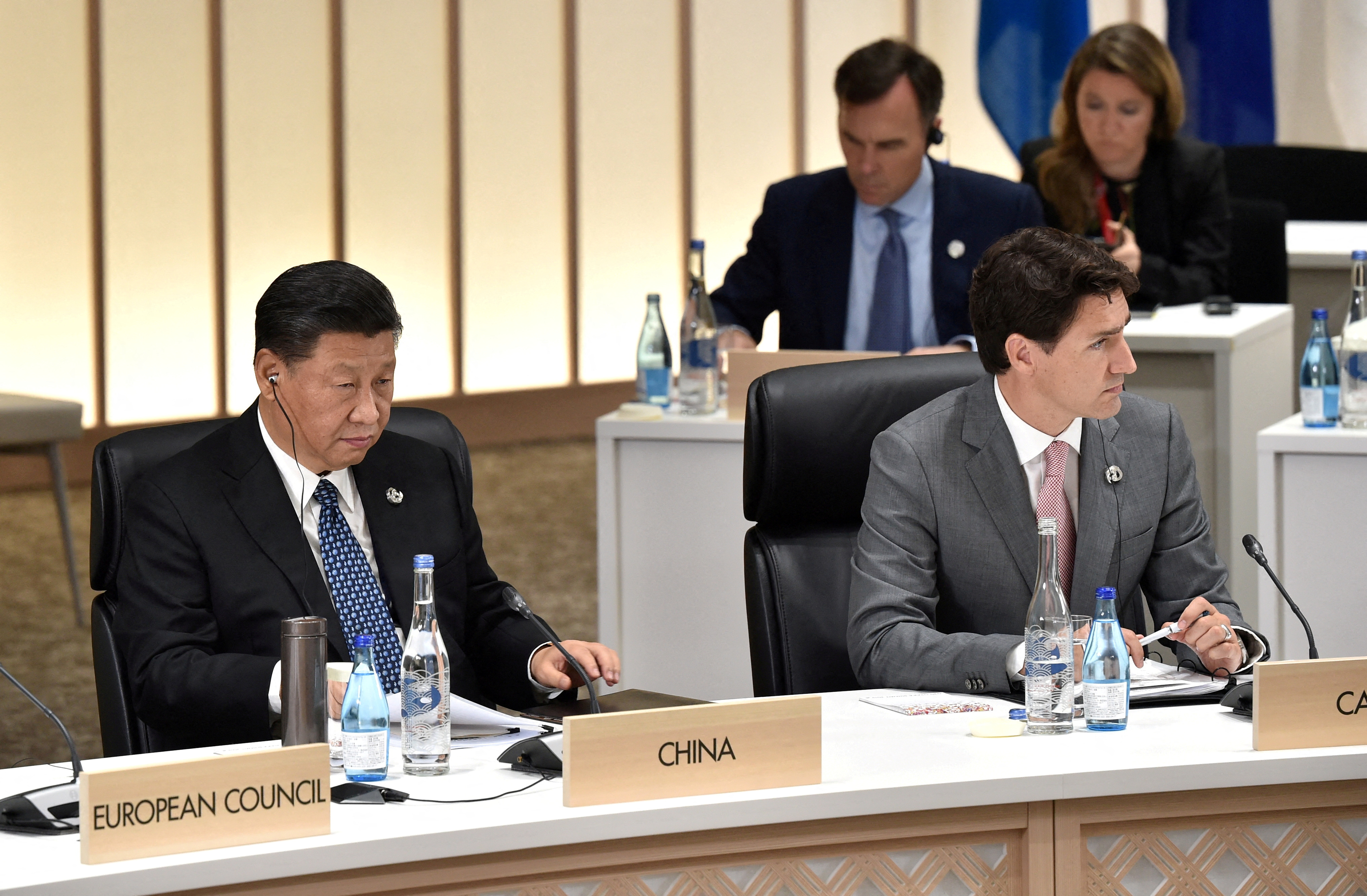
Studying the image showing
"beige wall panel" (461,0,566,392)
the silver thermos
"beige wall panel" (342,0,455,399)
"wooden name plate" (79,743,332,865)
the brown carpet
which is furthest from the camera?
"beige wall panel" (461,0,566,392)

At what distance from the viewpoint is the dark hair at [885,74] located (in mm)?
3936

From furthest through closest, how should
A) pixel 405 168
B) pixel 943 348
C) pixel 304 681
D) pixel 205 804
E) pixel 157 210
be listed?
pixel 405 168 → pixel 157 210 → pixel 943 348 → pixel 304 681 → pixel 205 804

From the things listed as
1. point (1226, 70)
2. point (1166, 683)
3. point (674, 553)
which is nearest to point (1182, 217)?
point (674, 553)

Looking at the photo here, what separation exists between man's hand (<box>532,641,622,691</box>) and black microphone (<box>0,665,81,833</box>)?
606mm

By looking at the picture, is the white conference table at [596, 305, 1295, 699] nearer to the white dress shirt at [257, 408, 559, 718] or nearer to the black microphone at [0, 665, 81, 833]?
the white dress shirt at [257, 408, 559, 718]

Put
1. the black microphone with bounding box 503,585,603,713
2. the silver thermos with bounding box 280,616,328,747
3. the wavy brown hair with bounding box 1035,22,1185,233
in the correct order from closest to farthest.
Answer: the silver thermos with bounding box 280,616,328,747
the black microphone with bounding box 503,585,603,713
the wavy brown hair with bounding box 1035,22,1185,233

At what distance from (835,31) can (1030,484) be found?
5.87 meters

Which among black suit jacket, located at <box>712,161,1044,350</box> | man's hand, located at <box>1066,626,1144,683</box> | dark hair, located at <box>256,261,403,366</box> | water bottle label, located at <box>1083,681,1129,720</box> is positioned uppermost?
black suit jacket, located at <box>712,161,1044,350</box>

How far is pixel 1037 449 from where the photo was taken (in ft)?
7.93

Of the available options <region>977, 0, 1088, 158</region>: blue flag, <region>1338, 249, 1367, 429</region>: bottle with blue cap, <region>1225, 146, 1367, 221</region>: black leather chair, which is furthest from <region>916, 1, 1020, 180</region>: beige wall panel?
<region>1338, 249, 1367, 429</region>: bottle with blue cap

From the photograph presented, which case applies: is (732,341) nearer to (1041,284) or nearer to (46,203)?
(1041,284)

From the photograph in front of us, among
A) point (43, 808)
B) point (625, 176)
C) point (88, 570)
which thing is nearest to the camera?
point (43, 808)

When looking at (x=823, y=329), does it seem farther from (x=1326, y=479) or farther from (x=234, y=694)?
(x=234, y=694)

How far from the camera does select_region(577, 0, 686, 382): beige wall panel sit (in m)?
7.70
